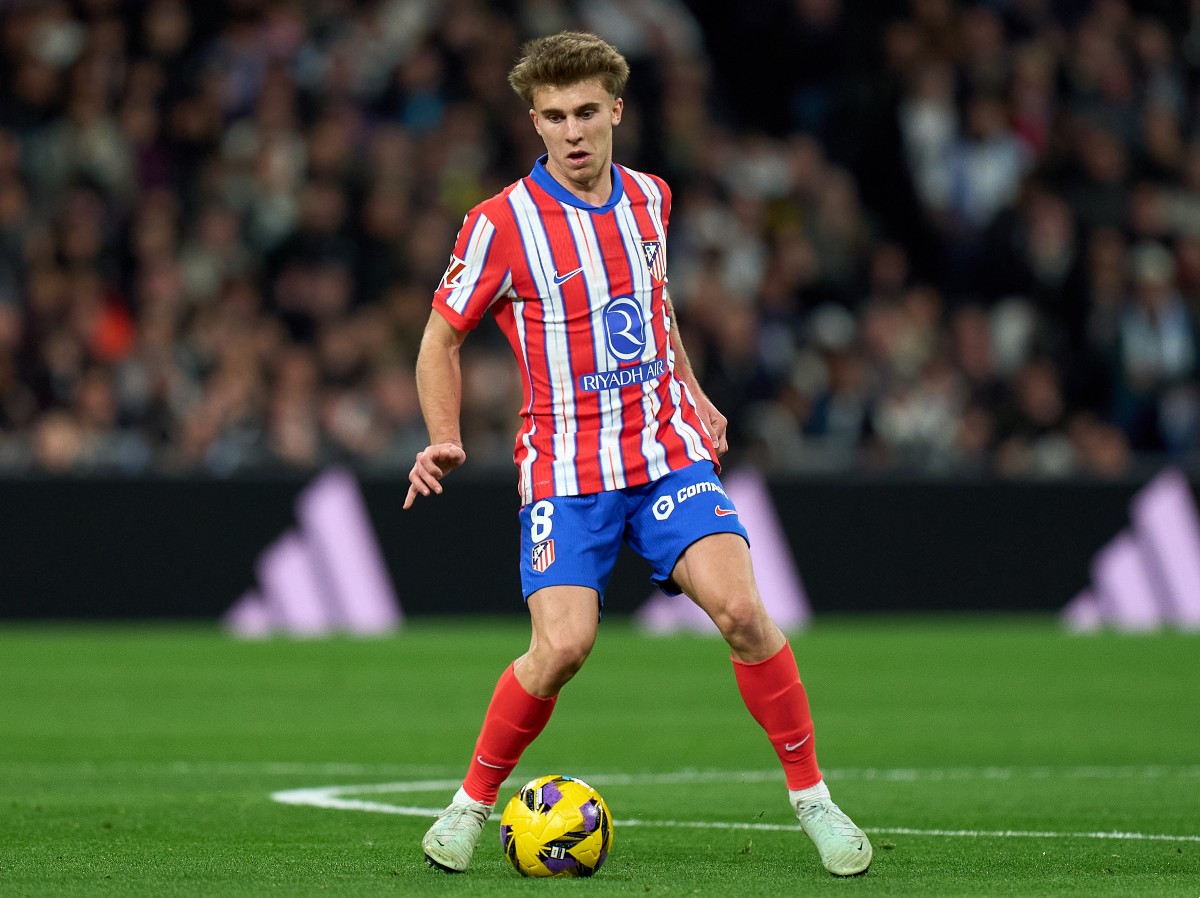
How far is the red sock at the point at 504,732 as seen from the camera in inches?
240

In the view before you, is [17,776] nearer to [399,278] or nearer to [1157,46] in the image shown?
[399,278]

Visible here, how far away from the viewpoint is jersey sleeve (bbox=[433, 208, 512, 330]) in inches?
240

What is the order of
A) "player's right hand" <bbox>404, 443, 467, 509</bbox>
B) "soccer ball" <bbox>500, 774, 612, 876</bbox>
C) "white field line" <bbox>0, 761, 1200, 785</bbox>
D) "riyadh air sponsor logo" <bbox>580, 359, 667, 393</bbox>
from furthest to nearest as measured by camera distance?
1. "white field line" <bbox>0, 761, 1200, 785</bbox>
2. "riyadh air sponsor logo" <bbox>580, 359, 667, 393</bbox>
3. "soccer ball" <bbox>500, 774, 612, 876</bbox>
4. "player's right hand" <bbox>404, 443, 467, 509</bbox>

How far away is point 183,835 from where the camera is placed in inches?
264

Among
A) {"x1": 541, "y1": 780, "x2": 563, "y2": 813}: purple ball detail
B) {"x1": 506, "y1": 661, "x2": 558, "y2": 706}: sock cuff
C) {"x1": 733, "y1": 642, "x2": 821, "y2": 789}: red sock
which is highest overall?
{"x1": 506, "y1": 661, "x2": 558, "y2": 706}: sock cuff

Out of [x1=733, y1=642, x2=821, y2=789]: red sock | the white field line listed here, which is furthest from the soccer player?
the white field line

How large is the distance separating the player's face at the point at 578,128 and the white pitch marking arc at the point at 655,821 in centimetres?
222

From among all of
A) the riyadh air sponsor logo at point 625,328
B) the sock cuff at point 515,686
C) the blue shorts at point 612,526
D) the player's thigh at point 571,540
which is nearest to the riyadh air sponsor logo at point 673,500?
the blue shorts at point 612,526

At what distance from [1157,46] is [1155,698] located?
10445 mm

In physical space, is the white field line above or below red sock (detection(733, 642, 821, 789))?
below

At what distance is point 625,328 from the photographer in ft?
20.2

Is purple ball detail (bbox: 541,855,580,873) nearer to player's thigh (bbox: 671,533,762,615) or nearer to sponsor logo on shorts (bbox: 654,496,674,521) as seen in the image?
player's thigh (bbox: 671,533,762,615)

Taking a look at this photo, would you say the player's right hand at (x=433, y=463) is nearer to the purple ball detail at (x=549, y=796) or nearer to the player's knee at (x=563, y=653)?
the player's knee at (x=563, y=653)

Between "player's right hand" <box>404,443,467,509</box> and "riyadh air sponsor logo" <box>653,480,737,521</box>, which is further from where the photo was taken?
"riyadh air sponsor logo" <box>653,480,737,521</box>
